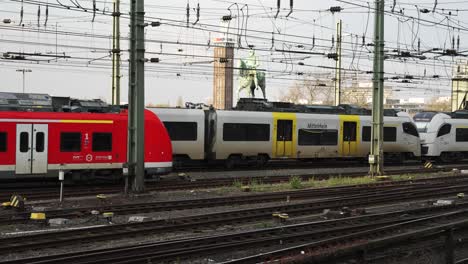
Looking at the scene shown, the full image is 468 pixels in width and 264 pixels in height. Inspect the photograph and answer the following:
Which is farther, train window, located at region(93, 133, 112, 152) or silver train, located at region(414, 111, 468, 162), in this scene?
silver train, located at region(414, 111, 468, 162)

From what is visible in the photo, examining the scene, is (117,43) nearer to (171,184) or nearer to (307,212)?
(171,184)

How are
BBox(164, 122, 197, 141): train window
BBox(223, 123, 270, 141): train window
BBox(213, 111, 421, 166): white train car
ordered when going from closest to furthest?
BBox(164, 122, 197, 141): train window < BBox(223, 123, 270, 141): train window < BBox(213, 111, 421, 166): white train car

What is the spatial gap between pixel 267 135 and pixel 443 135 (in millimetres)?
13347

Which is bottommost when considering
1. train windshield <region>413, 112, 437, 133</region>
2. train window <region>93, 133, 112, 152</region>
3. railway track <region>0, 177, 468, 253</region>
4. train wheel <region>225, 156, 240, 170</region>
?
railway track <region>0, 177, 468, 253</region>

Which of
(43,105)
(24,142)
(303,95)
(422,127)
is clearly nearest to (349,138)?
(422,127)

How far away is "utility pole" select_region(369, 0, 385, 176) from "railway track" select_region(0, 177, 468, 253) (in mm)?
5204

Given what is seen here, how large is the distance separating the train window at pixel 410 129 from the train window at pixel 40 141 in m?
21.7

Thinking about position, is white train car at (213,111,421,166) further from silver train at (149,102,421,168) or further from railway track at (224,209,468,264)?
railway track at (224,209,468,264)

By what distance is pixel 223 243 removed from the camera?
9711 mm

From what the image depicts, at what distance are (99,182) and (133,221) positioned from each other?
26.9 ft

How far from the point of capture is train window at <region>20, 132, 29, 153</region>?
17.2 meters

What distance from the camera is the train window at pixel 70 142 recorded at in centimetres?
1795

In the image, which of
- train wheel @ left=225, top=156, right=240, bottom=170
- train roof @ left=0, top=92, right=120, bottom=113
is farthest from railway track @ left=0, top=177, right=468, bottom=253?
train wheel @ left=225, top=156, right=240, bottom=170

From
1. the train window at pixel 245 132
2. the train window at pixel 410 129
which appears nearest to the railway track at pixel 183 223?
the train window at pixel 245 132
